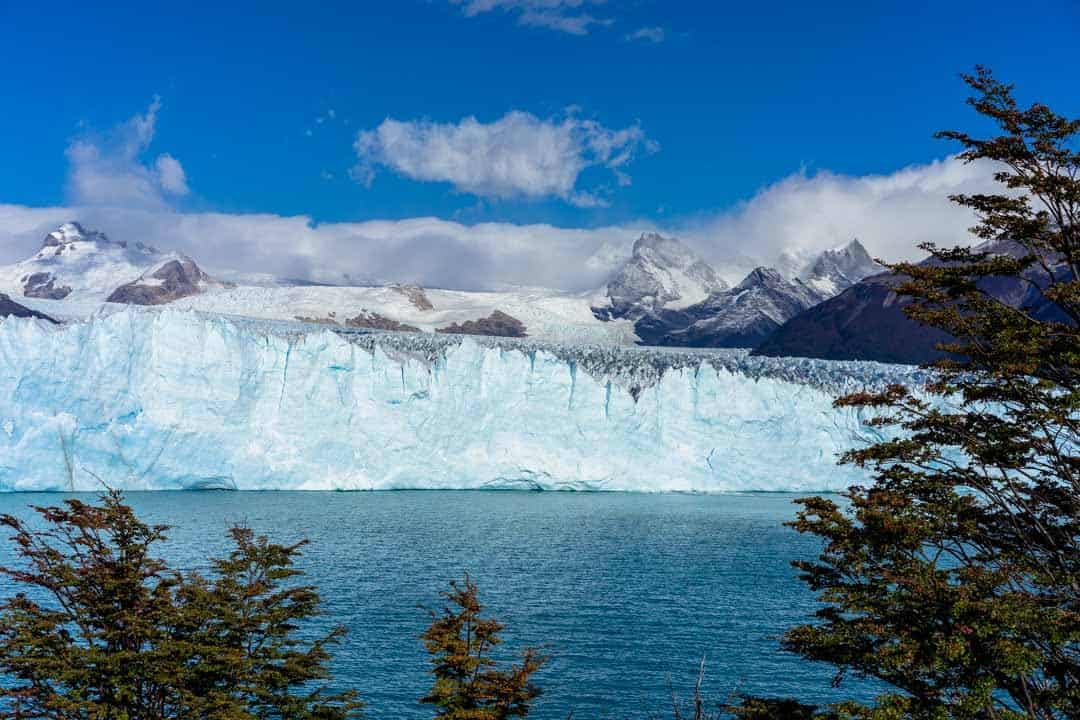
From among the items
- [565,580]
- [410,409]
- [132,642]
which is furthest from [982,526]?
[410,409]

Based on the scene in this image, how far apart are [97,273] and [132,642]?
603 ft

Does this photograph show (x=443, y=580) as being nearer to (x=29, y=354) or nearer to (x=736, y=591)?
(x=736, y=591)

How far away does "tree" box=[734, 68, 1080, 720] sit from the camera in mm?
7578

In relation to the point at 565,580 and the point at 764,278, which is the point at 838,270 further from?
the point at 565,580

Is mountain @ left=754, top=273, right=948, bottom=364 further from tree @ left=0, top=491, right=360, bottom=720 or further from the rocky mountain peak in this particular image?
tree @ left=0, top=491, right=360, bottom=720

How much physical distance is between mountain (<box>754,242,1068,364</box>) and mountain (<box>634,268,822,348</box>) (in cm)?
4210

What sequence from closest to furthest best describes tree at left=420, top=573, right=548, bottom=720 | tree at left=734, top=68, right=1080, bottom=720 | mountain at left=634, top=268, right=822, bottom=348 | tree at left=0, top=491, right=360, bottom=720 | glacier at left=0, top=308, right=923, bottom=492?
tree at left=734, top=68, right=1080, bottom=720
tree at left=420, top=573, right=548, bottom=720
tree at left=0, top=491, right=360, bottom=720
glacier at left=0, top=308, right=923, bottom=492
mountain at left=634, top=268, right=822, bottom=348

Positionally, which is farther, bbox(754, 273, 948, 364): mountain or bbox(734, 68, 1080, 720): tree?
bbox(754, 273, 948, 364): mountain

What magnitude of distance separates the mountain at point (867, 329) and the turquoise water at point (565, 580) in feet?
147

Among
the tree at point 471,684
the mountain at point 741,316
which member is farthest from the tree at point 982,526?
the mountain at point 741,316

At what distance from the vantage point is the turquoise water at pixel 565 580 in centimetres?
1848

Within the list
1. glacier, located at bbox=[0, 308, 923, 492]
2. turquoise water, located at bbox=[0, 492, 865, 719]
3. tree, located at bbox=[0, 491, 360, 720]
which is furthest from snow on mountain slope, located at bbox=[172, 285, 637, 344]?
tree, located at bbox=[0, 491, 360, 720]

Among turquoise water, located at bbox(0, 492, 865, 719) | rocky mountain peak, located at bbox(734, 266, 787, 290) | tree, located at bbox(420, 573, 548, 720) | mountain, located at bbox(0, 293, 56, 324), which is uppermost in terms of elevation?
rocky mountain peak, located at bbox(734, 266, 787, 290)

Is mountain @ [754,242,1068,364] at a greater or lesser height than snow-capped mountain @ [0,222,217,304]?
lesser
